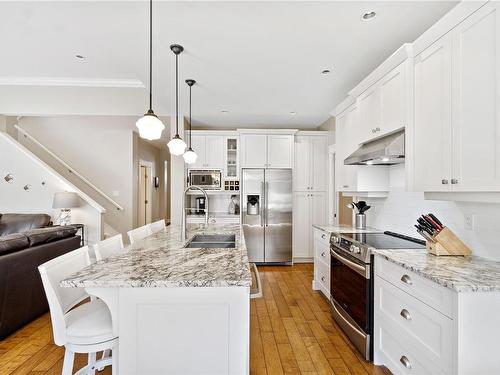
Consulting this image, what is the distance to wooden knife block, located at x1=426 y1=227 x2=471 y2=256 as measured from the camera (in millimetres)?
1852

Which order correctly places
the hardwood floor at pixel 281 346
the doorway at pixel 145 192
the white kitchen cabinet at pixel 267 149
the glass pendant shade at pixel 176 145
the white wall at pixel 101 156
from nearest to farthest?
the hardwood floor at pixel 281 346 < the glass pendant shade at pixel 176 145 < the white kitchen cabinet at pixel 267 149 < the white wall at pixel 101 156 < the doorway at pixel 145 192

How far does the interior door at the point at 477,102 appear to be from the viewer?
1427 millimetres

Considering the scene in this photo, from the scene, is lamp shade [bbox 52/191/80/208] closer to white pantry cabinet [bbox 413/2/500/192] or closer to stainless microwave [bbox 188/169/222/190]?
stainless microwave [bbox 188/169/222/190]

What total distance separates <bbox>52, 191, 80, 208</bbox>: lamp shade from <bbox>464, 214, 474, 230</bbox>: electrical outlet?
18.2 ft

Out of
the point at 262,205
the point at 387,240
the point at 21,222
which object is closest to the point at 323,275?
the point at 387,240

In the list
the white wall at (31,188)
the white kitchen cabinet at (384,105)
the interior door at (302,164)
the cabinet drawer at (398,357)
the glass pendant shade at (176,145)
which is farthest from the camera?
the white wall at (31,188)

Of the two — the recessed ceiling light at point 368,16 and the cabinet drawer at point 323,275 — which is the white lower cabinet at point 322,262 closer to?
the cabinet drawer at point 323,275

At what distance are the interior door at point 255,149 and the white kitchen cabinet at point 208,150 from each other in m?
0.48

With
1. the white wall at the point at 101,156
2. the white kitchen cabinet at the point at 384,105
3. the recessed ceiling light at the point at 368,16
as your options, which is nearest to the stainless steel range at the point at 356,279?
the white kitchen cabinet at the point at 384,105

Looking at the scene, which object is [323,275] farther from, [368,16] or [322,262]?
[368,16]

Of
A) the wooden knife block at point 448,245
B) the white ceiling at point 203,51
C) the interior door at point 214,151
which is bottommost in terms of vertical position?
the wooden knife block at point 448,245

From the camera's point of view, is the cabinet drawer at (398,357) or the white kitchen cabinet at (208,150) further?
the white kitchen cabinet at (208,150)

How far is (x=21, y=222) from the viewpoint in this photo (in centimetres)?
464

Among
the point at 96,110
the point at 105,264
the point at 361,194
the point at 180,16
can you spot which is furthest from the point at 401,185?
the point at 96,110
